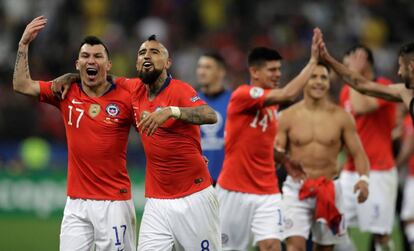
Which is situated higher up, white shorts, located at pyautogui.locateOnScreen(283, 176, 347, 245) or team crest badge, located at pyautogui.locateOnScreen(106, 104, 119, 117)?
team crest badge, located at pyautogui.locateOnScreen(106, 104, 119, 117)

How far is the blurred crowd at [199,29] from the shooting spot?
75.2 feet

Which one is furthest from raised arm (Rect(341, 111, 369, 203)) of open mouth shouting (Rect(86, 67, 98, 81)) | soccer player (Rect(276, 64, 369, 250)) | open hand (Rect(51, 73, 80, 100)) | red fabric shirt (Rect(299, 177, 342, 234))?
Answer: open hand (Rect(51, 73, 80, 100))

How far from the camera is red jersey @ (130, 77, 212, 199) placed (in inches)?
374

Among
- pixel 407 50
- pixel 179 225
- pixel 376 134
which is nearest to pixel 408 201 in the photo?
pixel 376 134

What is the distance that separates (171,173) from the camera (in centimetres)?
958

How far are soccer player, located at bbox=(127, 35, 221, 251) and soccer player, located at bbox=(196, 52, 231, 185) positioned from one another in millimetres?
3155

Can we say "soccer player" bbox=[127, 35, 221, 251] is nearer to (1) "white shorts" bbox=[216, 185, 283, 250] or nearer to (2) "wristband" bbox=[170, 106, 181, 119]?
(2) "wristband" bbox=[170, 106, 181, 119]

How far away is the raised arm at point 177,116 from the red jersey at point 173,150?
209 mm

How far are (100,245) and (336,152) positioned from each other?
134 inches

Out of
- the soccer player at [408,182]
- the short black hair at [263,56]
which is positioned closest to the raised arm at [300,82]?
the short black hair at [263,56]

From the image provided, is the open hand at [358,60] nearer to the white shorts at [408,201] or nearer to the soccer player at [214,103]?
the soccer player at [214,103]

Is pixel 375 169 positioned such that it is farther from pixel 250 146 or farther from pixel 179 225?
pixel 179 225

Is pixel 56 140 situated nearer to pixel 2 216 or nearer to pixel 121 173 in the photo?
pixel 2 216

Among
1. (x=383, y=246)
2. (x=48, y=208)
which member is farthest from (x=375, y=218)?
(x=48, y=208)
